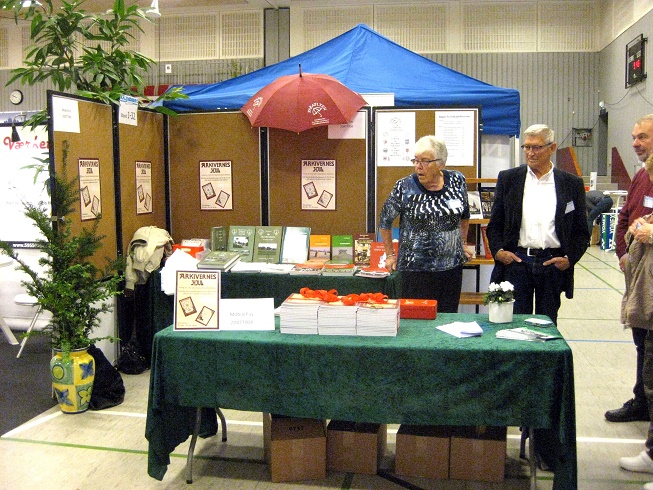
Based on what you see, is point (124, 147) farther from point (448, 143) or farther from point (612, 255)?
point (612, 255)

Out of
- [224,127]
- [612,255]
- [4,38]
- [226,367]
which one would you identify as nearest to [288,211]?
[224,127]

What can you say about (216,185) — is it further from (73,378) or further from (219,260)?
(73,378)

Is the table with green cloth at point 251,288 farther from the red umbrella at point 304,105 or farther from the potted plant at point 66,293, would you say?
the red umbrella at point 304,105

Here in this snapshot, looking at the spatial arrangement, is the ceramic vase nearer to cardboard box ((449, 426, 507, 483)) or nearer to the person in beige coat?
cardboard box ((449, 426, 507, 483))

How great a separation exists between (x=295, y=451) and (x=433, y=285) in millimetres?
1133

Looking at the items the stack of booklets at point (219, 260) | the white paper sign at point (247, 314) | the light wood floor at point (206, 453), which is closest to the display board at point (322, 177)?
the stack of booklets at point (219, 260)

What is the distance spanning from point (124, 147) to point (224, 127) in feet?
2.39

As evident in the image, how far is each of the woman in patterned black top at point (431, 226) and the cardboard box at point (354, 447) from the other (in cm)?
83

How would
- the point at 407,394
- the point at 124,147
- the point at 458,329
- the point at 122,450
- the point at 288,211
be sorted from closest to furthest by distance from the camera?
1. the point at 407,394
2. the point at 458,329
3. the point at 122,450
4. the point at 124,147
5. the point at 288,211

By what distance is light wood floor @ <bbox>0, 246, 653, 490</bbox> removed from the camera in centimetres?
277

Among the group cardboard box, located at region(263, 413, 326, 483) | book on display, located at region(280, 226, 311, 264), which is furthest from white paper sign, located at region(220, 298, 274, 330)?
book on display, located at region(280, 226, 311, 264)

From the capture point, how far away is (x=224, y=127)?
15.4 ft

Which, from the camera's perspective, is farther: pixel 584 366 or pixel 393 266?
pixel 584 366

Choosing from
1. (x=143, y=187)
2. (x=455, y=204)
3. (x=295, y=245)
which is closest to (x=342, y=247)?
(x=295, y=245)
